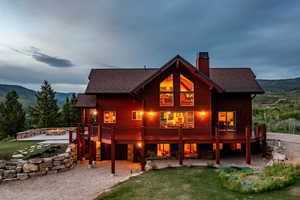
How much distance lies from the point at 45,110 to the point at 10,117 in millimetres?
4064

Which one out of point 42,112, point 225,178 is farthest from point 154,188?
point 42,112

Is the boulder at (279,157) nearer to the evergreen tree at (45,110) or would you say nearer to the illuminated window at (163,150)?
the illuminated window at (163,150)

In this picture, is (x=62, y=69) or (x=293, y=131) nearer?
(x=293, y=131)

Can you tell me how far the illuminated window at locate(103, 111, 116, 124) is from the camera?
585 inches

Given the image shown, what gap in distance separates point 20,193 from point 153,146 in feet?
25.9

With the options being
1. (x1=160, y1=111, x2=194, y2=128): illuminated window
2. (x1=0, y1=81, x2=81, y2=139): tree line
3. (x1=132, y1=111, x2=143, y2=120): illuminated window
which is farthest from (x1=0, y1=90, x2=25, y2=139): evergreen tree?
(x1=160, y1=111, x2=194, y2=128): illuminated window

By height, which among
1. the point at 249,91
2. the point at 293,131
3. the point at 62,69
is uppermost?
the point at 62,69

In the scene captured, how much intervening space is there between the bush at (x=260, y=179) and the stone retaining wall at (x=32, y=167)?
9.35 meters

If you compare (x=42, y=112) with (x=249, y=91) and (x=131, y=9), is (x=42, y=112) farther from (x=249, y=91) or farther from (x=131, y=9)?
(x=249, y=91)

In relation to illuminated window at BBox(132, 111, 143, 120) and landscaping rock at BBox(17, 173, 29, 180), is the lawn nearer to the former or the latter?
illuminated window at BBox(132, 111, 143, 120)

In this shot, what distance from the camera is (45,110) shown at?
27156 mm

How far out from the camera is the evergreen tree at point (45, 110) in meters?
26.8

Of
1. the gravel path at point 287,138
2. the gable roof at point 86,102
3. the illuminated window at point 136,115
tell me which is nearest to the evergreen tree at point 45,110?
the gable roof at point 86,102

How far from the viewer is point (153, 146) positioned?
539 inches
